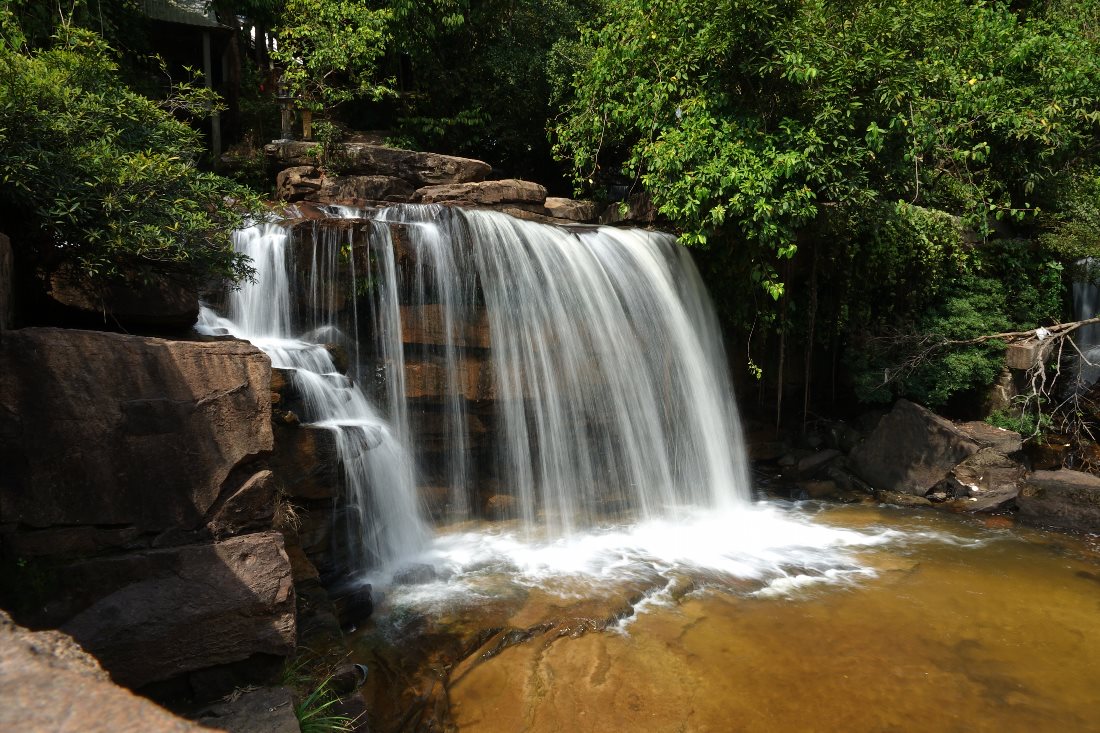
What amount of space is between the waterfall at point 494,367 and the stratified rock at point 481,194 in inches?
84.0

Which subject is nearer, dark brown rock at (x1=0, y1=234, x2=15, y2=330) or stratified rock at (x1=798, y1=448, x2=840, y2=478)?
dark brown rock at (x1=0, y1=234, x2=15, y2=330)

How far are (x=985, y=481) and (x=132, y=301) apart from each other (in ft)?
32.4

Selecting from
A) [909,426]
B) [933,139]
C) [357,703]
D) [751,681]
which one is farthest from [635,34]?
[357,703]

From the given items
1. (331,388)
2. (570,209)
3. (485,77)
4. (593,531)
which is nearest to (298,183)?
(570,209)

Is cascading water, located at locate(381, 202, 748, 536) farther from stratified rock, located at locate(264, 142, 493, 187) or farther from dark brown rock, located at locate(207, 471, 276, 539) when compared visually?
dark brown rock, located at locate(207, 471, 276, 539)


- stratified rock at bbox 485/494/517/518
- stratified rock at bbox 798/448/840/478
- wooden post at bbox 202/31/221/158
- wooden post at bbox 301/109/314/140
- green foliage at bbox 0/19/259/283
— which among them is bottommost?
stratified rock at bbox 798/448/840/478

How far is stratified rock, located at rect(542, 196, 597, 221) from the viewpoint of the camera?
1115 centimetres

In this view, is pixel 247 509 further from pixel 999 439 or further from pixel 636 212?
pixel 999 439

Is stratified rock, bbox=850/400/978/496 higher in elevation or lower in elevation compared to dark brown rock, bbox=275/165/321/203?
lower

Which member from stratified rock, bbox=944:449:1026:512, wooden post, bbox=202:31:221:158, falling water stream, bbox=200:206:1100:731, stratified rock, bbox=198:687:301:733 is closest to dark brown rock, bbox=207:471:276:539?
stratified rock, bbox=198:687:301:733

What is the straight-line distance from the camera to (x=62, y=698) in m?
1.59

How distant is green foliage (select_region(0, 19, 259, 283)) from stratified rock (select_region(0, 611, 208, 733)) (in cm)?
275

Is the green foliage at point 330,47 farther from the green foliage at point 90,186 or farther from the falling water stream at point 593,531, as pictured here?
the green foliage at point 90,186

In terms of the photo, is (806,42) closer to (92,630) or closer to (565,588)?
(565,588)
